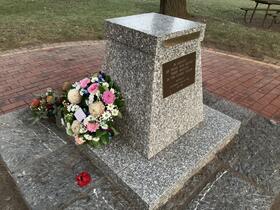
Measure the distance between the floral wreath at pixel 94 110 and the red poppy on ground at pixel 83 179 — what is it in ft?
0.99

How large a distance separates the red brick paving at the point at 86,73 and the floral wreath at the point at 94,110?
1.41m

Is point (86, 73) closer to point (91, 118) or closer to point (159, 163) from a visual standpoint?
point (91, 118)

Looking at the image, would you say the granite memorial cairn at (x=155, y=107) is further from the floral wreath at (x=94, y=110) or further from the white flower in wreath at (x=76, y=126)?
the white flower in wreath at (x=76, y=126)

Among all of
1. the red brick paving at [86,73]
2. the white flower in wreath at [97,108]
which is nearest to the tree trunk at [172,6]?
the red brick paving at [86,73]

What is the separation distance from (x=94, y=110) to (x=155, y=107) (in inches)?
22.3

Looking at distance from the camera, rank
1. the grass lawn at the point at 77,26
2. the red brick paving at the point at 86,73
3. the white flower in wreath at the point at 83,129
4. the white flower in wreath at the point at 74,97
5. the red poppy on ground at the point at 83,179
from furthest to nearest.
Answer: the grass lawn at the point at 77,26 → the red brick paving at the point at 86,73 → the white flower in wreath at the point at 74,97 → the white flower in wreath at the point at 83,129 → the red poppy on ground at the point at 83,179

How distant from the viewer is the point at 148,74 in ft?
7.71

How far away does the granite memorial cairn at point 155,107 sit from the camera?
2.31 m

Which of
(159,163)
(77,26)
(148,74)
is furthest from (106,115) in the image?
(77,26)

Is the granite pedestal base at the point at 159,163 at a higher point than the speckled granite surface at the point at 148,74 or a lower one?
lower

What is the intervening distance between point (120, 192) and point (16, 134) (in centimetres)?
143

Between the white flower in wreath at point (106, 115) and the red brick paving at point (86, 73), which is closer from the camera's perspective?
the white flower in wreath at point (106, 115)

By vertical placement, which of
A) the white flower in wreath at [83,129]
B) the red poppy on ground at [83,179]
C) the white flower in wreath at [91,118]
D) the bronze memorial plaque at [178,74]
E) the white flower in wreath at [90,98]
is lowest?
the red poppy on ground at [83,179]

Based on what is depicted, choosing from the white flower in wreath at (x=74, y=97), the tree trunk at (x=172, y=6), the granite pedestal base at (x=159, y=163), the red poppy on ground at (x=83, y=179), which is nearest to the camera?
the granite pedestal base at (x=159, y=163)
